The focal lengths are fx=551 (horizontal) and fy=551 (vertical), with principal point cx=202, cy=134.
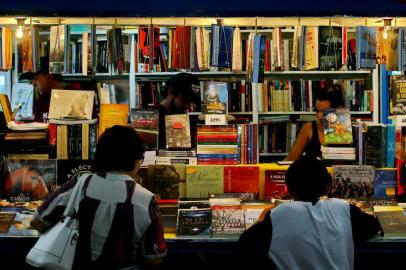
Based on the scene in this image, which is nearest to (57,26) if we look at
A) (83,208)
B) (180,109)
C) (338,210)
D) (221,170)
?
(180,109)

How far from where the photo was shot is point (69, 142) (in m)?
3.55

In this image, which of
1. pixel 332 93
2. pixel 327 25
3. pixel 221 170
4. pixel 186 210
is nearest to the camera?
pixel 186 210

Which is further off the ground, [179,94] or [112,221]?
[179,94]

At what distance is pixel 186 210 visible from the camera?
10.5 ft

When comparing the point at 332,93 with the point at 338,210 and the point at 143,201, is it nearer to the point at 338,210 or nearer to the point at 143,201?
the point at 338,210

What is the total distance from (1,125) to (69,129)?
18.6 inches

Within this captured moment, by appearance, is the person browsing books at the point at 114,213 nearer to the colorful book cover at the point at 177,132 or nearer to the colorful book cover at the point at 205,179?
the colorful book cover at the point at 205,179

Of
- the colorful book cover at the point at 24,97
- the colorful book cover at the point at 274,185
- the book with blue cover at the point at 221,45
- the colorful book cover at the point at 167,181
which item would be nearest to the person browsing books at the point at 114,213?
the colorful book cover at the point at 167,181

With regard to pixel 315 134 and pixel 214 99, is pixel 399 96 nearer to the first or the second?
pixel 315 134

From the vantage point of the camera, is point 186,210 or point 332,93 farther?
point 332,93

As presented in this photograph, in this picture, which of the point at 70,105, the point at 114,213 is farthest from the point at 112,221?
the point at 70,105

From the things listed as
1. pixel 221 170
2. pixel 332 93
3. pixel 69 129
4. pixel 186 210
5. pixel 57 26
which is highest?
pixel 57 26

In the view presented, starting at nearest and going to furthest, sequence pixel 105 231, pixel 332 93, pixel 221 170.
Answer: pixel 105 231 → pixel 221 170 → pixel 332 93
